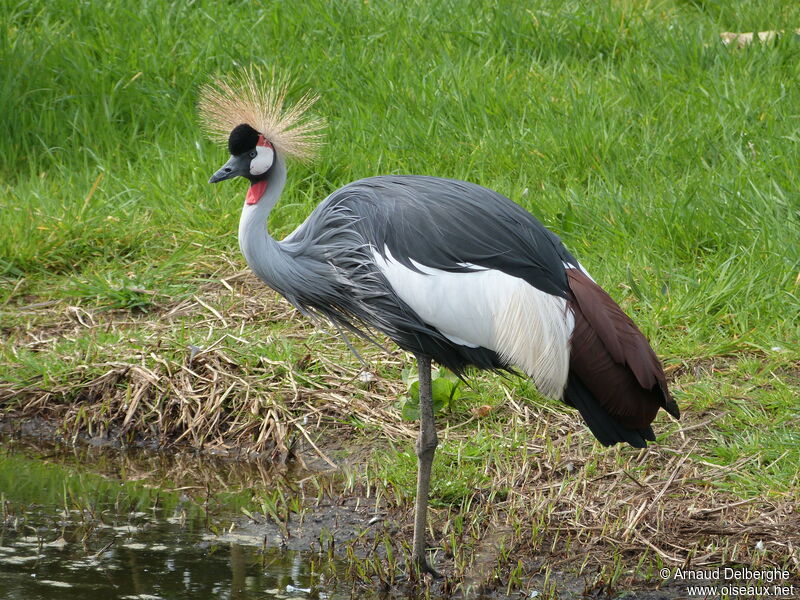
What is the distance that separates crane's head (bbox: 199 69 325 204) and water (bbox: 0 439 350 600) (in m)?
1.01

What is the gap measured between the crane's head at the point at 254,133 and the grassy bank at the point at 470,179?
35.0 inches

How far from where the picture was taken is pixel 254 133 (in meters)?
3.27

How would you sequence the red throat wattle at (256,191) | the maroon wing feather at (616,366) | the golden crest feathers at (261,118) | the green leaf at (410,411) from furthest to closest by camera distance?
1. the green leaf at (410,411)
2. the golden crest feathers at (261,118)
3. the red throat wattle at (256,191)
4. the maroon wing feather at (616,366)

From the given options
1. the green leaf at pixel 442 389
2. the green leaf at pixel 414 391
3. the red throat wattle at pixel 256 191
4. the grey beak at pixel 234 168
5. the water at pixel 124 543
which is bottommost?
the water at pixel 124 543

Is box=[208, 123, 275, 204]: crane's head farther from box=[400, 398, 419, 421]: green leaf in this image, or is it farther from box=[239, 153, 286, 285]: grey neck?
box=[400, 398, 419, 421]: green leaf

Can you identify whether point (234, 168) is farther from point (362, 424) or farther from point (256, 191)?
point (362, 424)

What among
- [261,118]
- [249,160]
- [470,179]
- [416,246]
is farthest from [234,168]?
[470,179]

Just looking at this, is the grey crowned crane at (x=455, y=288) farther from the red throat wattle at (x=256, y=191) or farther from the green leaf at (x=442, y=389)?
the green leaf at (x=442, y=389)

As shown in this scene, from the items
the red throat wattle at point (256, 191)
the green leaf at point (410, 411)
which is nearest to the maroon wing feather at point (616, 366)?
the green leaf at point (410, 411)

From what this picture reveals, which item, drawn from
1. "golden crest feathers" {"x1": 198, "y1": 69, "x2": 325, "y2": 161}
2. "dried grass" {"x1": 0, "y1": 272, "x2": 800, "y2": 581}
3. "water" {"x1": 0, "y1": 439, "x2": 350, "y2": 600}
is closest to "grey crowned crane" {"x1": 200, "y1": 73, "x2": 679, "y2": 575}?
"golden crest feathers" {"x1": 198, "y1": 69, "x2": 325, "y2": 161}

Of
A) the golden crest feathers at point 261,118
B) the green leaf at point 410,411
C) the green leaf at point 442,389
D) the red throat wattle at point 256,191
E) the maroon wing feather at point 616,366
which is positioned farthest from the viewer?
the green leaf at point 442,389

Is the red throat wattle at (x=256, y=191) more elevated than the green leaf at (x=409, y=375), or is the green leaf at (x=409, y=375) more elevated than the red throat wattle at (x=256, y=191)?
the red throat wattle at (x=256, y=191)

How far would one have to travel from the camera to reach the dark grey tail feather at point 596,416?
303 centimetres

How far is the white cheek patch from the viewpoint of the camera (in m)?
3.26
